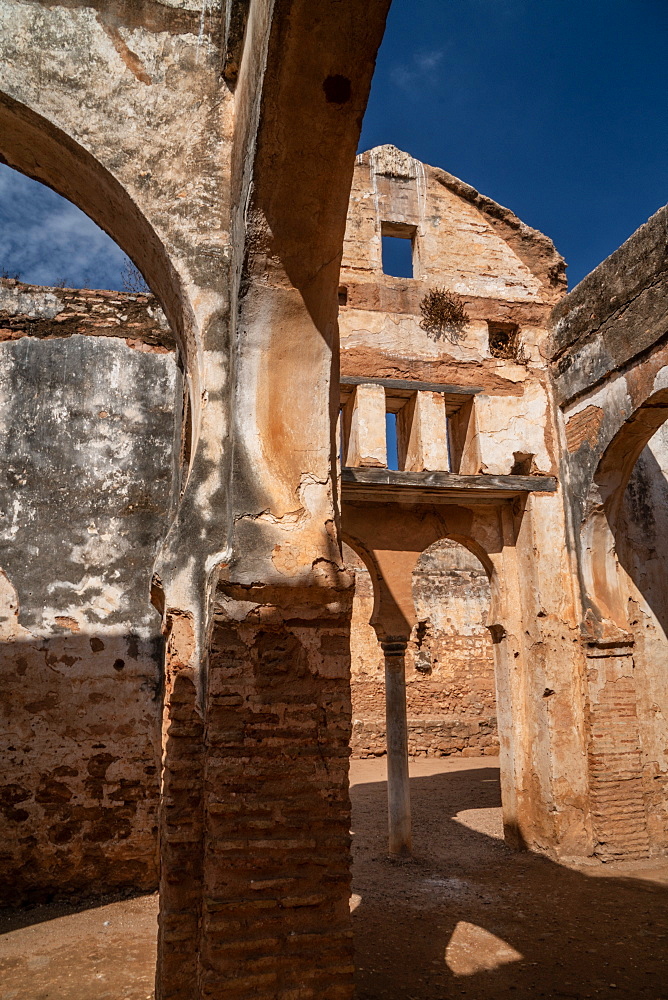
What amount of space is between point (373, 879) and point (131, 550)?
3.97m

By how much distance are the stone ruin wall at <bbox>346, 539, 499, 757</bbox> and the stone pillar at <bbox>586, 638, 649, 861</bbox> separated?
23.7 ft

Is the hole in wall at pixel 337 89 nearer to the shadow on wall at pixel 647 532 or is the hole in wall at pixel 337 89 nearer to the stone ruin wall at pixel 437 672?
the shadow on wall at pixel 647 532

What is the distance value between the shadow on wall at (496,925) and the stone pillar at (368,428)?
14.0 feet

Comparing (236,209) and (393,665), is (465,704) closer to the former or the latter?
(393,665)

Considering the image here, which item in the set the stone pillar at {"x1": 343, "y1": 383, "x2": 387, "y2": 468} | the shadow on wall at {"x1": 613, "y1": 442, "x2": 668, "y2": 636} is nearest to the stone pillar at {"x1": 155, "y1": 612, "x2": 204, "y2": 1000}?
the stone pillar at {"x1": 343, "y1": 383, "x2": 387, "y2": 468}

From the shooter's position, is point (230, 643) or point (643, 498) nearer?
point (230, 643)

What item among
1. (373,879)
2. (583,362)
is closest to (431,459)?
(583,362)

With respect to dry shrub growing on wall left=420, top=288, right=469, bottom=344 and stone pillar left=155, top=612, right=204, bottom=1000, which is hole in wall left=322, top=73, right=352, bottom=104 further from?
dry shrub growing on wall left=420, top=288, right=469, bottom=344

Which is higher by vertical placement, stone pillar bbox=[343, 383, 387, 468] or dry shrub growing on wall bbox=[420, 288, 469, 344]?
dry shrub growing on wall bbox=[420, 288, 469, 344]

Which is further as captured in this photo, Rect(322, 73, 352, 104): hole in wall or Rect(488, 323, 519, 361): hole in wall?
Rect(488, 323, 519, 361): hole in wall

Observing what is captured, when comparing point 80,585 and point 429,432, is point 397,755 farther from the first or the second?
point 80,585

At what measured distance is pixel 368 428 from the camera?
796 centimetres

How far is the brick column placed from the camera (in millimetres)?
2895

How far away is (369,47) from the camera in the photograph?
299 centimetres
